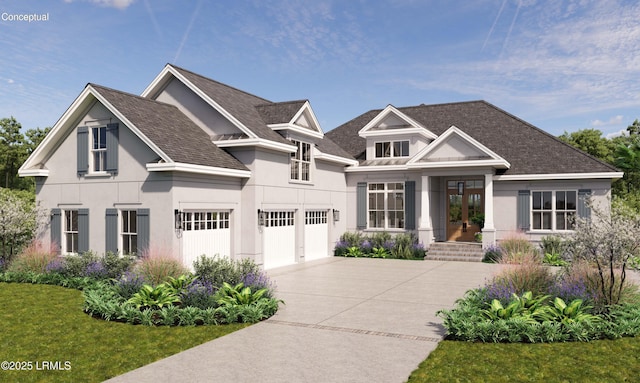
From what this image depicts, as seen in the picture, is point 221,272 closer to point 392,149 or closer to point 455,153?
point 455,153

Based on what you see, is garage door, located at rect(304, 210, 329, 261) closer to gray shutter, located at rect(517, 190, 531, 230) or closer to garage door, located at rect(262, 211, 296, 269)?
garage door, located at rect(262, 211, 296, 269)

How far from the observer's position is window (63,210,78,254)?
18.3 m

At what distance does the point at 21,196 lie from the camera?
28172 mm

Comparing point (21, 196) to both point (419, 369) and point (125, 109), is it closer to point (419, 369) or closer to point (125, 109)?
point (125, 109)

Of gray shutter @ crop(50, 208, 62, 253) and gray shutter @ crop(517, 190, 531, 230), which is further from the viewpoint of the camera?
gray shutter @ crop(517, 190, 531, 230)

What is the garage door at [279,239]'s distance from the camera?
19.7 metres

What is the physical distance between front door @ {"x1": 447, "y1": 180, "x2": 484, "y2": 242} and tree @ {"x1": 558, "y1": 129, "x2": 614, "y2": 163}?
1965 cm

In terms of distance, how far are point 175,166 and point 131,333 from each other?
6.91 m

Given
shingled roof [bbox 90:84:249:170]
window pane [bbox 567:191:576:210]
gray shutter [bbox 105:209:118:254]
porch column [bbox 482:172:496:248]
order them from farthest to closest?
porch column [bbox 482:172:496:248], window pane [bbox 567:191:576:210], gray shutter [bbox 105:209:118:254], shingled roof [bbox 90:84:249:170]

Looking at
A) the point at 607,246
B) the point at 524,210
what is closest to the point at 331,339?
the point at 607,246

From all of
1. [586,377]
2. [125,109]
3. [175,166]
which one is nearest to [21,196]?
[125,109]

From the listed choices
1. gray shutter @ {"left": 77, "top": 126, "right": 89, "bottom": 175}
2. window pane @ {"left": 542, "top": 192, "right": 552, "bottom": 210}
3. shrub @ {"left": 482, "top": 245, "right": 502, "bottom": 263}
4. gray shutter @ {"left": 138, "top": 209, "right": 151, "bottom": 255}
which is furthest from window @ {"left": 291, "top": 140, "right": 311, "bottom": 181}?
window pane @ {"left": 542, "top": 192, "right": 552, "bottom": 210}

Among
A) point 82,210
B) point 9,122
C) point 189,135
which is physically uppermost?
point 9,122

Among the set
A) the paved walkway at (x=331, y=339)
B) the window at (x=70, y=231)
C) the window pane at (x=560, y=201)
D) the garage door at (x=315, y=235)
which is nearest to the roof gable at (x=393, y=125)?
the garage door at (x=315, y=235)
